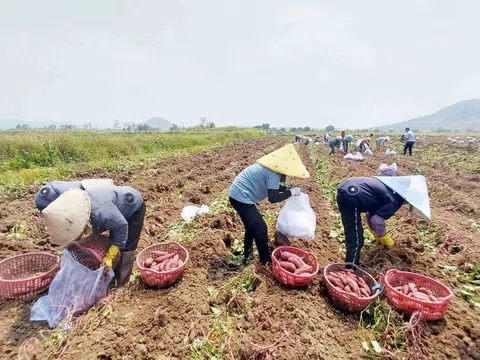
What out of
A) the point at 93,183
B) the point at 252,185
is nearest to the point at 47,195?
the point at 93,183

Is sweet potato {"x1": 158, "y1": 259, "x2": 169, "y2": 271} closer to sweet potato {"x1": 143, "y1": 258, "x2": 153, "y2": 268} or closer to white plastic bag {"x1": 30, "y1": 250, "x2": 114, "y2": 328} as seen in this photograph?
sweet potato {"x1": 143, "y1": 258, "x2": 153, "y2": 268}

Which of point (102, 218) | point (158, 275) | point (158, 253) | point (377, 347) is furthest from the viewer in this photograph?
point (158, 253)

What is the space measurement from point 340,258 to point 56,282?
3.99m

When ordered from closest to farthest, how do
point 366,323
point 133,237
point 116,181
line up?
point 366,323 < point 133,237 < point 116,181

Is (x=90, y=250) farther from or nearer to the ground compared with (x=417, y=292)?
farther from the ground

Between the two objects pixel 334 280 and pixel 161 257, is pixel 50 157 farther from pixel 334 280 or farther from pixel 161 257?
pixel 334 280

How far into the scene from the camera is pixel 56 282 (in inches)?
128

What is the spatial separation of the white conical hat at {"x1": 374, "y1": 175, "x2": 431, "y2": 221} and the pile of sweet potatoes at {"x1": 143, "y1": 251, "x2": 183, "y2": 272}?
122 inches

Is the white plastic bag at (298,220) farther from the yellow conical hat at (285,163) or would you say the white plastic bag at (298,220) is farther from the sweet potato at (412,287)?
the sweet potato at (412,287)

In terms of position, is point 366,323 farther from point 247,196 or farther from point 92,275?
point 92,275

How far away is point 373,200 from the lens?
4.03 metres

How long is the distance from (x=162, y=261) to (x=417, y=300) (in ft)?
9.93

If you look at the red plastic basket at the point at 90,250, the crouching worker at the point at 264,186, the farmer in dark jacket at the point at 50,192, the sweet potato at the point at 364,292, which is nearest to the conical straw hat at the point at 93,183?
the farmer in dark jacket at the point at 50,192

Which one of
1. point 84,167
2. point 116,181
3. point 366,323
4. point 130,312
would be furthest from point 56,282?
point 84,167
